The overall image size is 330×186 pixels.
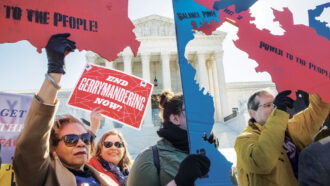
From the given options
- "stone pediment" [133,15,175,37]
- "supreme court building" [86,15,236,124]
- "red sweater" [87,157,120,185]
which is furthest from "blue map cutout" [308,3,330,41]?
"stone pediment" [133,15,175,37]

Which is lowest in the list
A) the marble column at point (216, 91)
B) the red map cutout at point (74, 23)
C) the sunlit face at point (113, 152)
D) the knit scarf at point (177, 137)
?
the sunlit face at point (113, 152)

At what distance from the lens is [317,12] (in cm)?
243

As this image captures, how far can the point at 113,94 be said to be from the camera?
2393 millimetres

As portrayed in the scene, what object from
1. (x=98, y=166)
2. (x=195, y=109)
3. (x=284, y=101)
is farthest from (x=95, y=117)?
(x=284, y=101)

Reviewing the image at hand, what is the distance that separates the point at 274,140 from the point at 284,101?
38 cm

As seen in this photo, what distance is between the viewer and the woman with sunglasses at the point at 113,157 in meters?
2.74

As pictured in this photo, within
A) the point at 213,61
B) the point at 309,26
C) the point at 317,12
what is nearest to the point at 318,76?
the point at 309,26

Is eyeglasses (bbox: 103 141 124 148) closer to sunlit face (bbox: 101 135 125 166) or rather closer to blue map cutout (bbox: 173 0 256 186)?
sunlit face (bbox: 101 135 125 166)

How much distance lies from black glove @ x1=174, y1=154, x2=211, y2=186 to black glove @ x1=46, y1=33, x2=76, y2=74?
0.96 m

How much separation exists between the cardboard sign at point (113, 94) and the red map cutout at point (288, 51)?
3.24 ft

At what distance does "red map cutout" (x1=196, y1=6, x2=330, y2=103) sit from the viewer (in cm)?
203

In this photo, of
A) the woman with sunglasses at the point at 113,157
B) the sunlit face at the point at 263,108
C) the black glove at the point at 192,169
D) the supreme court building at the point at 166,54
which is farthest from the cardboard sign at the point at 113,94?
the supreme court building at the point at 166,54

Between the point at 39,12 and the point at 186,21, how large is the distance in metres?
1.05

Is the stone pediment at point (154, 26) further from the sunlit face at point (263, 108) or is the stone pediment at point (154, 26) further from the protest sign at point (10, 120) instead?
the sunlit face at point (263, 108)
